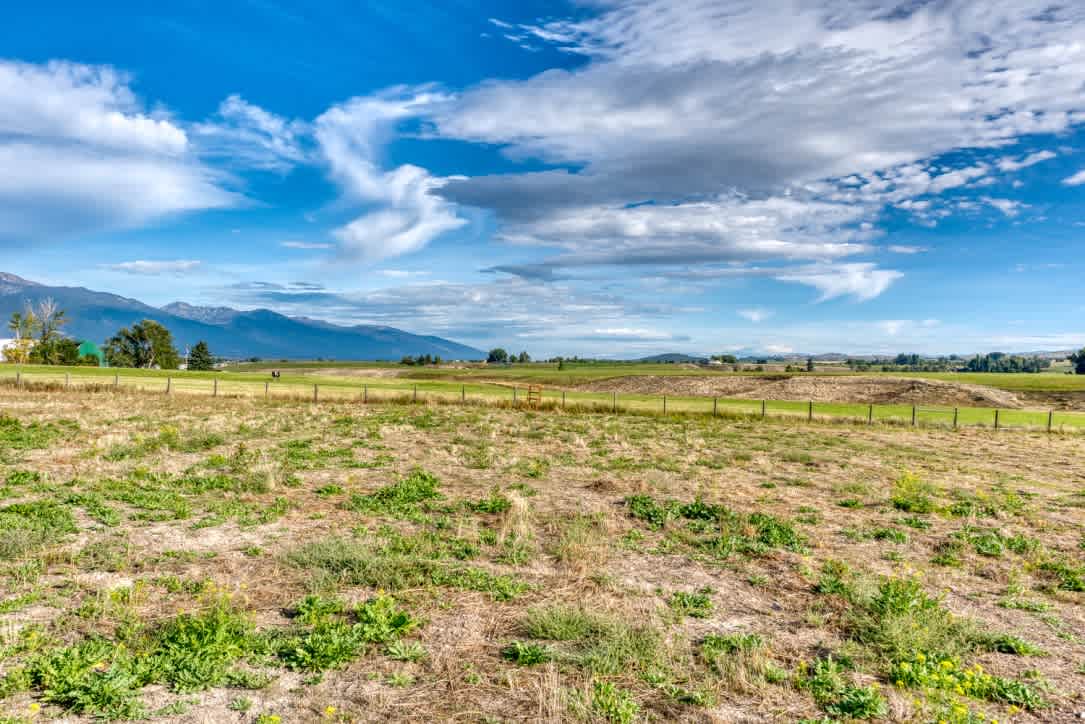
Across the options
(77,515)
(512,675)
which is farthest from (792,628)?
(77,515)

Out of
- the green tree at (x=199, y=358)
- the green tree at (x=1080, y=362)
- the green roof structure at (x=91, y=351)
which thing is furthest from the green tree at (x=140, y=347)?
the green tree at (x=1080, y=362)

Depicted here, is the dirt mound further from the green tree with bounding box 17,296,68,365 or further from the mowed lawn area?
the green tree with bounding box 17,296,68,365

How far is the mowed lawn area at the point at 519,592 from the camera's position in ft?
20.9

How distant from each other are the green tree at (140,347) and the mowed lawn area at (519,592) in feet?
470

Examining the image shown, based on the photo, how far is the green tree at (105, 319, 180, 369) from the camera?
142 m

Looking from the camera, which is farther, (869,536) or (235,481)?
(235,481)

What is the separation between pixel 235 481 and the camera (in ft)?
53.4

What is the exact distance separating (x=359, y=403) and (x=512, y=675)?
4370 cm

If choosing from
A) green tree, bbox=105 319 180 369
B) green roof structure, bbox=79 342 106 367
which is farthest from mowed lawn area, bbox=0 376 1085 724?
green roof structure, bbox=79 342 106 367

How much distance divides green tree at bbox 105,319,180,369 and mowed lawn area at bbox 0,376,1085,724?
143m

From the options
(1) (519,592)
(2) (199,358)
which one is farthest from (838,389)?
(2) (199,358)

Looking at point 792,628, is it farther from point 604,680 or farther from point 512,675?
point 512,675

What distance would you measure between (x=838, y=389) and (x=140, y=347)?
5905 inches

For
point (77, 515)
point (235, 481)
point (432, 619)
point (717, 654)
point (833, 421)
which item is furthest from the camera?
point (833, 421)
